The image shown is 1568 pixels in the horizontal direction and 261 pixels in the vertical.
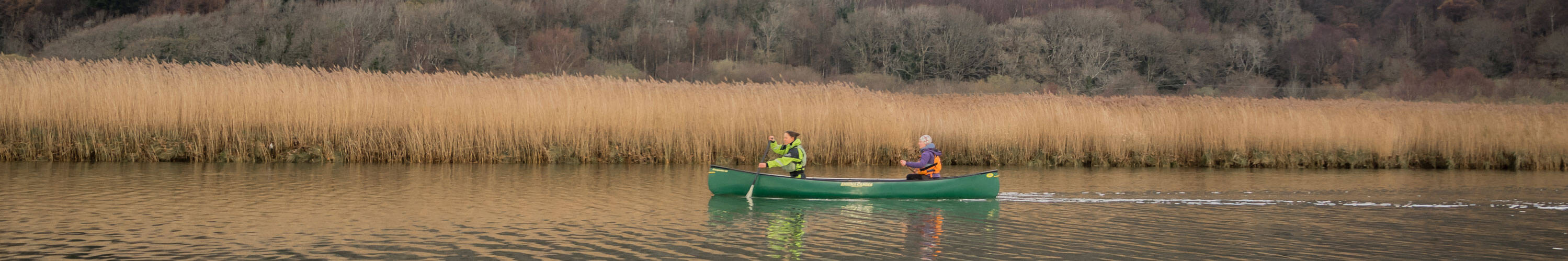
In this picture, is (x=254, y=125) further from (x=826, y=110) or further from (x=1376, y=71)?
(x=1376, y=71)

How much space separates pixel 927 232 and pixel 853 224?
0.68 meters

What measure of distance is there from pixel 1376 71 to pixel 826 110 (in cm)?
6786

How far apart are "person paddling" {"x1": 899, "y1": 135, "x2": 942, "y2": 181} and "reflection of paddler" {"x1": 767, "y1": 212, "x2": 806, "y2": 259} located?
6.89 ft

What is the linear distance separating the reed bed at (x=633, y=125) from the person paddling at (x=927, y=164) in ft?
Answer: 15.9

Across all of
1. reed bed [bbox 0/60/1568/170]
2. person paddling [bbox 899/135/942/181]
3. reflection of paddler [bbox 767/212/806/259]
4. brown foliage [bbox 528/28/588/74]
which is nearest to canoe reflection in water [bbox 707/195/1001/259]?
reflection of paddler [bbox 767/212/806/259]

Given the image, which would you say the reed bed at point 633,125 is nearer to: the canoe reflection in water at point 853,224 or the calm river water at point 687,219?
the calm river water at point 687,219

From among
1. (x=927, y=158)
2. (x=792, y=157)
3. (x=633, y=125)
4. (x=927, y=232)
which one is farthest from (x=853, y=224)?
(x=633, y=125)

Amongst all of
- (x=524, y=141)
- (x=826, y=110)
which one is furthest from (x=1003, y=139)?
(x=524, y=141)

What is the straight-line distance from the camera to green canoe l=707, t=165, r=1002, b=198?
1088cm

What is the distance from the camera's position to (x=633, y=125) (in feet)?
52.5

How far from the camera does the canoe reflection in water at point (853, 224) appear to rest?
7434 millimetres

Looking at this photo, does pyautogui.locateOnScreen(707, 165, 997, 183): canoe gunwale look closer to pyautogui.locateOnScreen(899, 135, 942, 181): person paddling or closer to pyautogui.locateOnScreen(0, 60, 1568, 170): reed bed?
pyautogui.locateOnScreen(899, 135, 942, 181): person paddling

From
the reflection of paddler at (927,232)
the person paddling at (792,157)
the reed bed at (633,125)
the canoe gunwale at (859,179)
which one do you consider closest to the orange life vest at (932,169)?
the canoe gunwale at (859,179)

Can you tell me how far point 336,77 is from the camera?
15961 mm
